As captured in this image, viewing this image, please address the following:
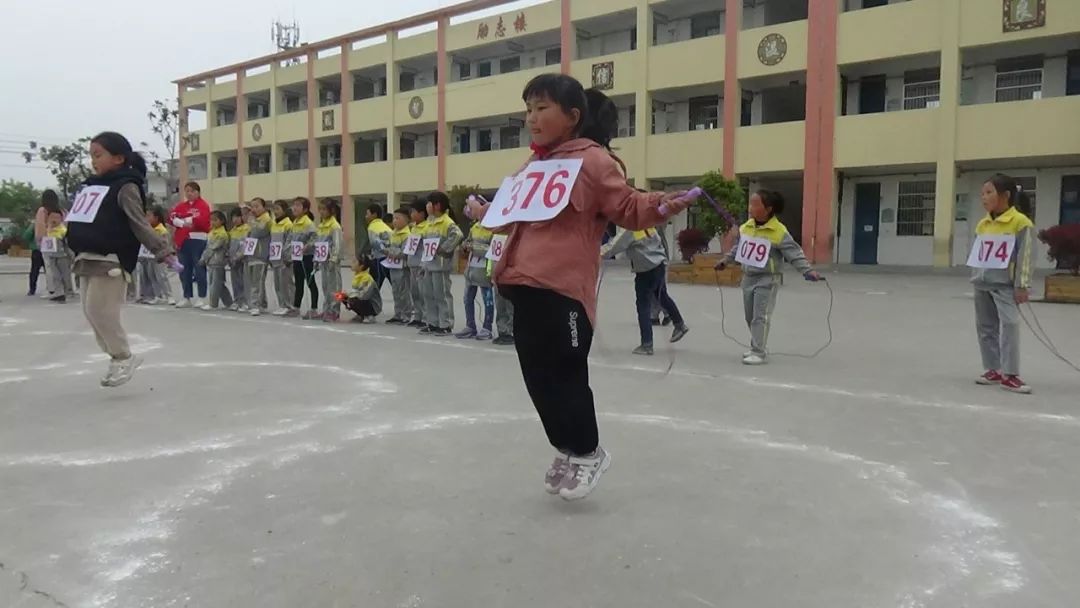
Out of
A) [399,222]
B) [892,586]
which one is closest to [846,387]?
[892,586]

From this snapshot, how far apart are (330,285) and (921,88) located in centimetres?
2063

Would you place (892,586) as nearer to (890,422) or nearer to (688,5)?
(890,422)

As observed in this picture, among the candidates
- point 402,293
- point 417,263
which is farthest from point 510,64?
point 417,263

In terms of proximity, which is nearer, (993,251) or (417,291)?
(993,251)

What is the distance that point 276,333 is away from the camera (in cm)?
966

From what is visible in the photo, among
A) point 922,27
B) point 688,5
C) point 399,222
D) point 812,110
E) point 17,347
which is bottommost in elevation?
point 17,347

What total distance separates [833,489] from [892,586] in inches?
41.6

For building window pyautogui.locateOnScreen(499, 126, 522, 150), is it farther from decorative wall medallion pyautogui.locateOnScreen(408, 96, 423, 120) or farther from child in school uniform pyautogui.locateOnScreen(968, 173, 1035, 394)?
child in school uniform pyautogui.locateOnScreen(968, 173, 1035, 394)

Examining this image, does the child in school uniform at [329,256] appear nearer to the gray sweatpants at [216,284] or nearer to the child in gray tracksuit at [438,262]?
the child in gray tracksuit at [438,262]

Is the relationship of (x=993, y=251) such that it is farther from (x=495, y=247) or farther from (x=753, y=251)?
(x=495, y=247)

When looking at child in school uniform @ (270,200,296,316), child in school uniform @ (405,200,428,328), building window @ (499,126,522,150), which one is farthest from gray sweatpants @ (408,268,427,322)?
building window @ (499,126,522,150)

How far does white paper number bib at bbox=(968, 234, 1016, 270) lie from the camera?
6.21m

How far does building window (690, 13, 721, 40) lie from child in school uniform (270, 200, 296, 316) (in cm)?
2095

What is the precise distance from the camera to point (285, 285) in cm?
1191
